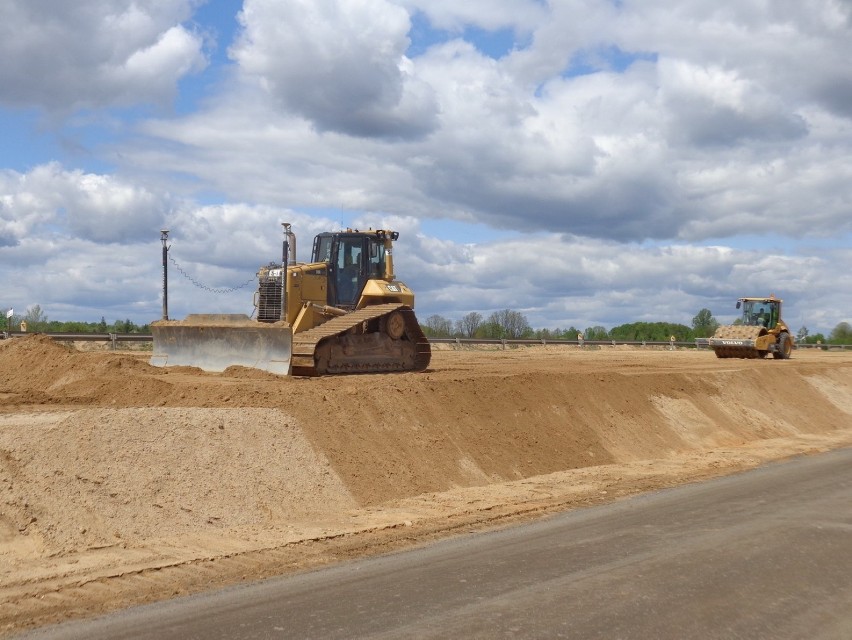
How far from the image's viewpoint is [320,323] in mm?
21719

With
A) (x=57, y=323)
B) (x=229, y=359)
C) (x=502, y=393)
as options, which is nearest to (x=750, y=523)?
(x=502, y=393)

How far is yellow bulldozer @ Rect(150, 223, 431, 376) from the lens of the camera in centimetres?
1958

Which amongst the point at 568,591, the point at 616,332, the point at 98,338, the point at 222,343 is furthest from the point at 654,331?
the point at 568,591

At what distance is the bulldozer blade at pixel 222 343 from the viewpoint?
19406mm

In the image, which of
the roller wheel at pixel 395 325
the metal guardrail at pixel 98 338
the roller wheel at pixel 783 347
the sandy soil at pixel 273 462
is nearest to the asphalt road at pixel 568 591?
the sandy soil at pixel 273 462

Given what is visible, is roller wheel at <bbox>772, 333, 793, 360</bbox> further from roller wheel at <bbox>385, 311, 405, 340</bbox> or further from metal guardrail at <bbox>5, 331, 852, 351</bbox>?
roller wheel at <bbox>385, 311, 405, 340</bbox>

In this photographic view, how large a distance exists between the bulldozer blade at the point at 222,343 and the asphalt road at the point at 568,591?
9.62 meters

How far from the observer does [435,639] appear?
6.48m

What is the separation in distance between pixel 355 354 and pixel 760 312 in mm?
30339

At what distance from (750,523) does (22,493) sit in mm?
8203

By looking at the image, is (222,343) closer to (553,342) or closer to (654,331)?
(553,342)

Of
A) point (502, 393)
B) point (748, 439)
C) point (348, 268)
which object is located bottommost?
point (748, 439)

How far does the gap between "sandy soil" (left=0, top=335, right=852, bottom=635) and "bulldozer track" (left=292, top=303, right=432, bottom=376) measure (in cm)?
82

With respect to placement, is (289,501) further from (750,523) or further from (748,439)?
(748,439)
